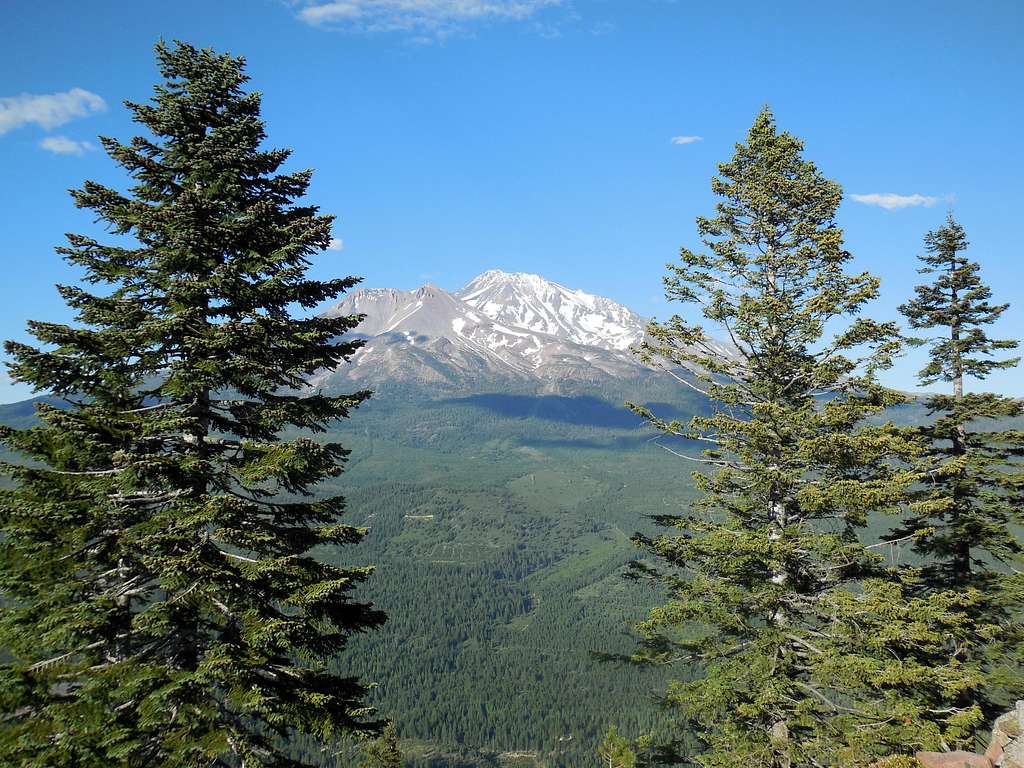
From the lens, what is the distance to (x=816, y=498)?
15141mm

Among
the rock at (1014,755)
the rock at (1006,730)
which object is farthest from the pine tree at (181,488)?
the rock at (1006,730)

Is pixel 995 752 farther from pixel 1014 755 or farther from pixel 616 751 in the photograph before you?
pixel 616 751

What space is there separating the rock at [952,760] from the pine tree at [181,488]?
496 inches

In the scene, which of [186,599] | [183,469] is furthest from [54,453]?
[186,599]

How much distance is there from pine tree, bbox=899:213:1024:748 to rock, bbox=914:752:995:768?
5210 mm

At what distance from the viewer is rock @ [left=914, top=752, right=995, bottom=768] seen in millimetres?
13477

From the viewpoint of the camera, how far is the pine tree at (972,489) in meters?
20.0

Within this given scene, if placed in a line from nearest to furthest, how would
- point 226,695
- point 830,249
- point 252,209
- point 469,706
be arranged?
point 226,695
point 252,209
point 830,249
point 469,706

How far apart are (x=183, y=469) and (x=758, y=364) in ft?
50.2

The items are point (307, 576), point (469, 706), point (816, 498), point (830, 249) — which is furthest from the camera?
point (469, 706)

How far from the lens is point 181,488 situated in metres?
11.8

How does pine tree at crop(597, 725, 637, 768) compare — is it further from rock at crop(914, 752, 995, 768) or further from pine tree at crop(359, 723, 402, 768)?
rock at crop(914, 752, 995, 768)

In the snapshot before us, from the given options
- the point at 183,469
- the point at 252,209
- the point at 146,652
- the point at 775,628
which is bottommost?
the point at 775,628

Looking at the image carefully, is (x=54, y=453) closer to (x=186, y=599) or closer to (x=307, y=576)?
(x=186, y=599)
